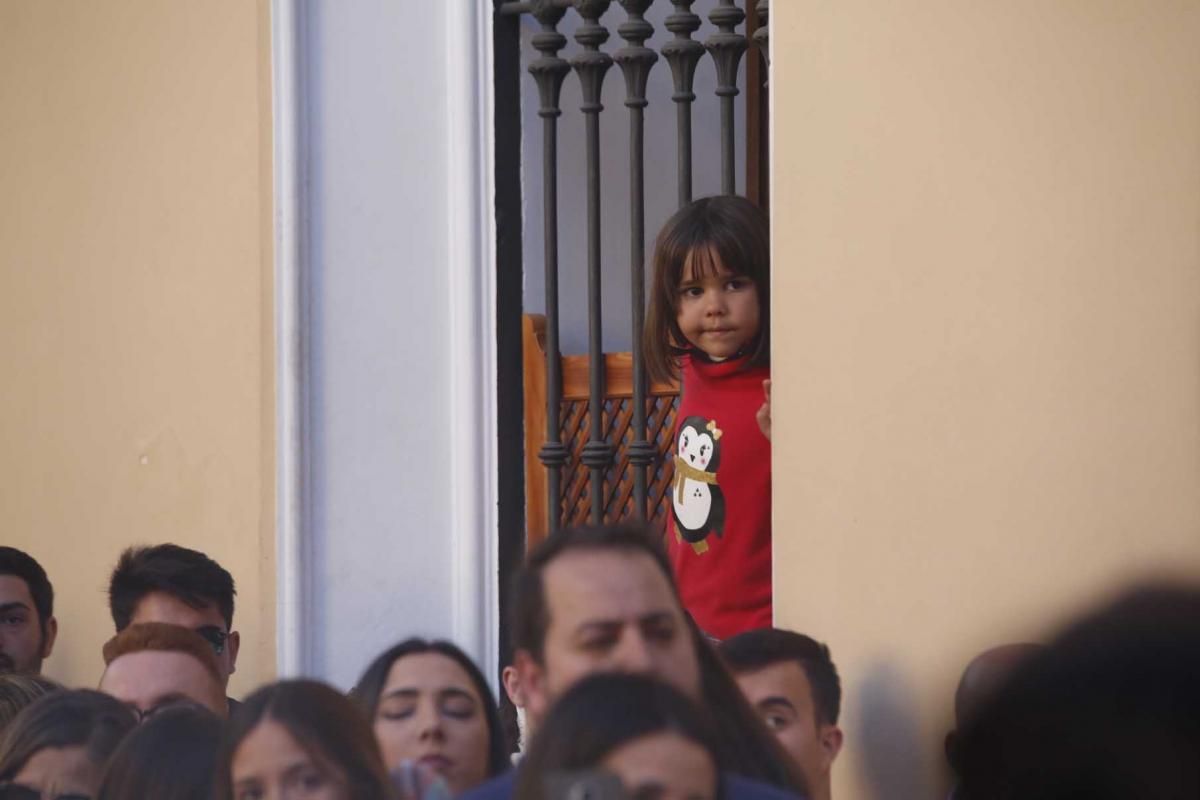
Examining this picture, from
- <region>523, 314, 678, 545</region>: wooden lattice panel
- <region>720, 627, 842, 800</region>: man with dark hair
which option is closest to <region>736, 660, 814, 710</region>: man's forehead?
<region>720, 627, 842, 800</region>: man with dark hair

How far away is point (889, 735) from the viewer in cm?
272

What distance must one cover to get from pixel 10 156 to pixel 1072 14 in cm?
288

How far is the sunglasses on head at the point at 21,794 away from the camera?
8.30 feet

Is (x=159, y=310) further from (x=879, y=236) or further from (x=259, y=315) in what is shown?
(x=879, y=236)

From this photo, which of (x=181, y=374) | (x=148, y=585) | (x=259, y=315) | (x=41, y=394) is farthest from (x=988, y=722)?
(x=41, y=394)

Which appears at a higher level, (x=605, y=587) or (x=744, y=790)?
(x=605, y=587)

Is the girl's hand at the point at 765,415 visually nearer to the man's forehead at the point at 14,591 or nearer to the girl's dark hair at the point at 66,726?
the girl's dark hair at the point at 66,726

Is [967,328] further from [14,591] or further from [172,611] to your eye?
[14,591]

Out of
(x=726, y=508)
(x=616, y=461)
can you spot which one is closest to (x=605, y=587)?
(x=726, y=508)

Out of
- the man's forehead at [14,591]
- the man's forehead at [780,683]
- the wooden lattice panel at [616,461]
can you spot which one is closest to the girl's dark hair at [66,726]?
the man's forehead at [780,683]

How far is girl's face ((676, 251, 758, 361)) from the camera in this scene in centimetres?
312

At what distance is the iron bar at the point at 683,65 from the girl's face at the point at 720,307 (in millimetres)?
508

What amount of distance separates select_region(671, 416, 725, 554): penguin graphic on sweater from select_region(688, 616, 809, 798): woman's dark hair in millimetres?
1157

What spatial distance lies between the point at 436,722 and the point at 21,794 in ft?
2.05
